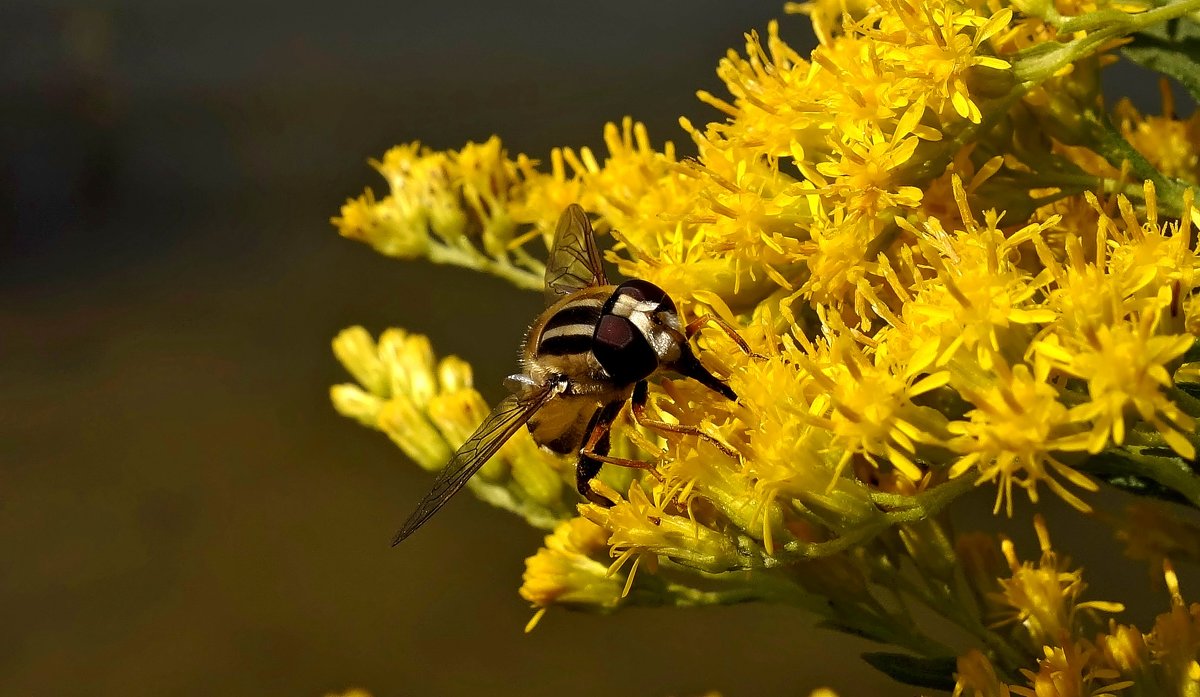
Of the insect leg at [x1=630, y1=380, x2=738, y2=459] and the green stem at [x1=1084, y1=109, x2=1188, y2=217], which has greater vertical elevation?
the insect leg at [x1=630, y1=380, x2=738, y2=459]

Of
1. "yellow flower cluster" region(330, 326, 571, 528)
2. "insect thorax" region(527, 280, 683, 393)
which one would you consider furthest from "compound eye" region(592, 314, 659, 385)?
"yellow flower cluster" region(330, 326, 571, 528)

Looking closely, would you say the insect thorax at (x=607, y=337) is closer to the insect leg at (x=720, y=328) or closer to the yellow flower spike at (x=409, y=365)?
the insect leg at (x=720, y=328)

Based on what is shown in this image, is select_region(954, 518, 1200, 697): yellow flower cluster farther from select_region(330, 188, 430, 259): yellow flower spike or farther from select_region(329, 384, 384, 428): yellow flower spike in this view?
select_region(330, 188, 430, 259): yellow flower spike

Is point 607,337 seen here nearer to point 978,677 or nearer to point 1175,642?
point 978,677

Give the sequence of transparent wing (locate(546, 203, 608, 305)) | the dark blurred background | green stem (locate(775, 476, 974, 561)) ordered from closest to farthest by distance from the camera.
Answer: green stem (locate(775, 476, 974, 561)) < transparent wing (locate(546, 203, 608, 305)) < the dark blurred background

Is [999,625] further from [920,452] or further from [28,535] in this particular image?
[28,535]

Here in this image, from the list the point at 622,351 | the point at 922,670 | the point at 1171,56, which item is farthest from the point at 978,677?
the point at 1171,56
